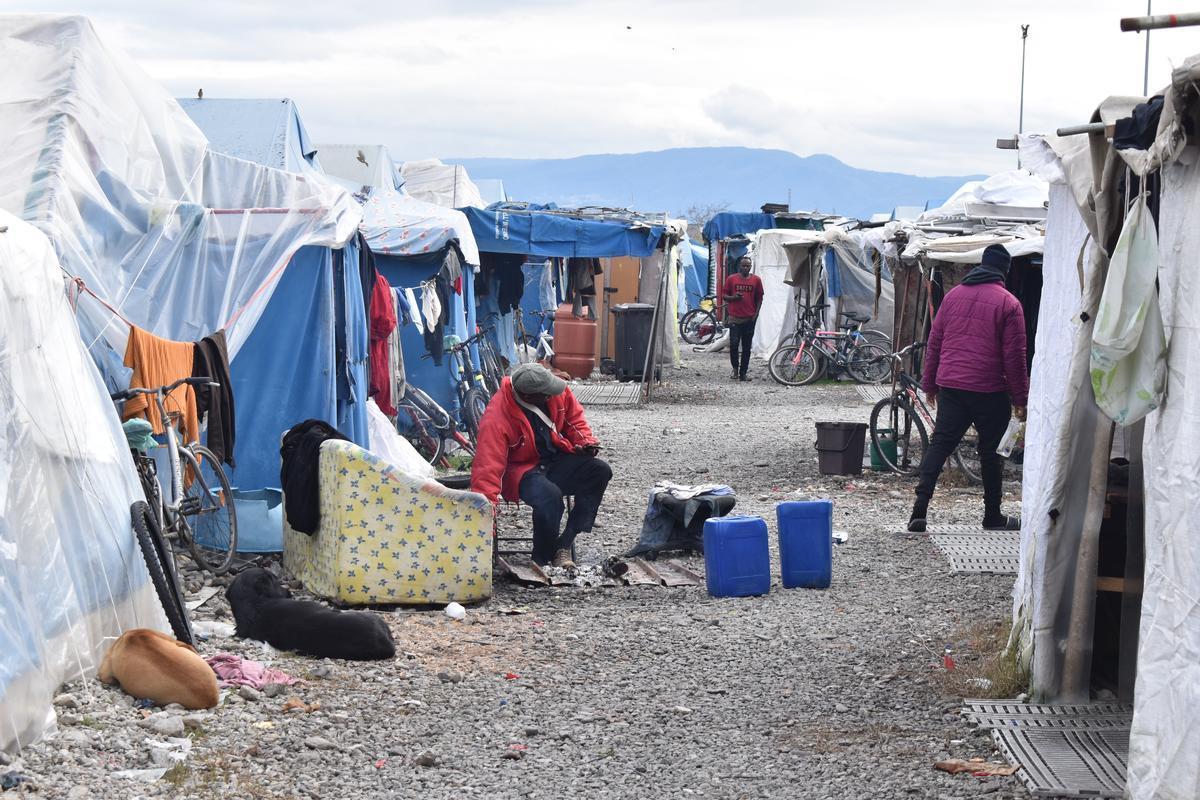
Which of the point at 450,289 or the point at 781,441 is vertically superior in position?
the point at 450,289

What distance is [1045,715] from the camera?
5441 mm

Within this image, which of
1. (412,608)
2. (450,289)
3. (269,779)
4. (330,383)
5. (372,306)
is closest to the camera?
(269,779)

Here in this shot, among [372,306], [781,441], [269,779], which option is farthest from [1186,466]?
[781,441]

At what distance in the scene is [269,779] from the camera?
192 inches

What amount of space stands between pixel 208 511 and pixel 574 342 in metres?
14.4

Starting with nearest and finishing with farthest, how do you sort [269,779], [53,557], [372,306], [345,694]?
[269,779] → [53,557] → [345,694] → [372,306]

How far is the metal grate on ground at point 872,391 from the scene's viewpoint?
20.0 meters

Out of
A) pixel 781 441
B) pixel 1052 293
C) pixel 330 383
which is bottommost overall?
pixel 781 441

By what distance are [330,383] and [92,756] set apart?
4760 mm

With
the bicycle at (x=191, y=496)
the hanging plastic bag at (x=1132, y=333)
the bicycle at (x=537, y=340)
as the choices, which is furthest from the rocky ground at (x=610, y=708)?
the bicycle at (x=537, y=340)

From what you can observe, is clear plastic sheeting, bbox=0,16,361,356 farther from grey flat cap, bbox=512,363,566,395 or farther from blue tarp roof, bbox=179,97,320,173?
blue tarp roof, bbox=179,97,320,173

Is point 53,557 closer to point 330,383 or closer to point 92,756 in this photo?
point 92,756

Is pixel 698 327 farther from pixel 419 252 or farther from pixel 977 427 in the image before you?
pixel 977 427

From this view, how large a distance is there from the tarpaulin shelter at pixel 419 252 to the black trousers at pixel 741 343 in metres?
7.16
